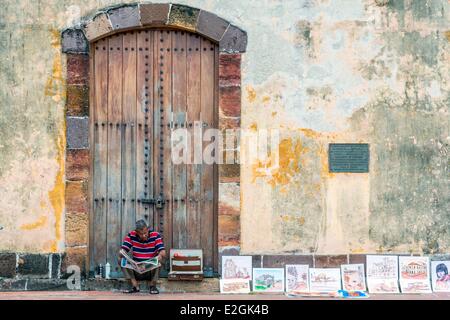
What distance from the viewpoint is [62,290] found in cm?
1022

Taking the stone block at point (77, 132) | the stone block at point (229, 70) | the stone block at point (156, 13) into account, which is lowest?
the stone block at point (77, 132)

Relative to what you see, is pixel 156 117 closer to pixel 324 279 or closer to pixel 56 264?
pixel 56 264

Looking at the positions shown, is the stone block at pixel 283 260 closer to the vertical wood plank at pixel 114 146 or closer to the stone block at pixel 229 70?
the vertical wood plank at pixel 114 146

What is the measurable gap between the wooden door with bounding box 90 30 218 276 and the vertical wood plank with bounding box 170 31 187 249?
12 mm

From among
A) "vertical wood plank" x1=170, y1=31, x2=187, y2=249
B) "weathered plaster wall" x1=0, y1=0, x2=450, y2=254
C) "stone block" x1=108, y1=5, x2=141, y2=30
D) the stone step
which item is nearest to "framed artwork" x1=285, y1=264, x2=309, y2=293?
"weathered plaster wall" x1=0, y1=0, x2=450, y2=254

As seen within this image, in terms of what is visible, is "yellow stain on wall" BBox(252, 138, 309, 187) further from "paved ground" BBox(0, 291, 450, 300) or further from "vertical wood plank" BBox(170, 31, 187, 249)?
"paved ground" BBox(0, 291, 450, 300)

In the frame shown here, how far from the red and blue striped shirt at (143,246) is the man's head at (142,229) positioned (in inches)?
3.0

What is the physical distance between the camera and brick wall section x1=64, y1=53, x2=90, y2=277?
404 inches

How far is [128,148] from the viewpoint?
1046cm

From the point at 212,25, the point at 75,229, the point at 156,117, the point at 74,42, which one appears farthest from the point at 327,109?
the point at 75,229

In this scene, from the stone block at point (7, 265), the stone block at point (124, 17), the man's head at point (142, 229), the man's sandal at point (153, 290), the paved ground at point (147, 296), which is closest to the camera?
the paved ground at point (147, 296)

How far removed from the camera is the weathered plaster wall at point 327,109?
33.7ft

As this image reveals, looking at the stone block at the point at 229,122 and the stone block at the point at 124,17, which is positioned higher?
the stone block at the point at 124,17

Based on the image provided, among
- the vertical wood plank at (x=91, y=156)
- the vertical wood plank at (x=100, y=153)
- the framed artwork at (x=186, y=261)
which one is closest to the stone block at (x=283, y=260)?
the framed artwork at (x=186, y=261)
